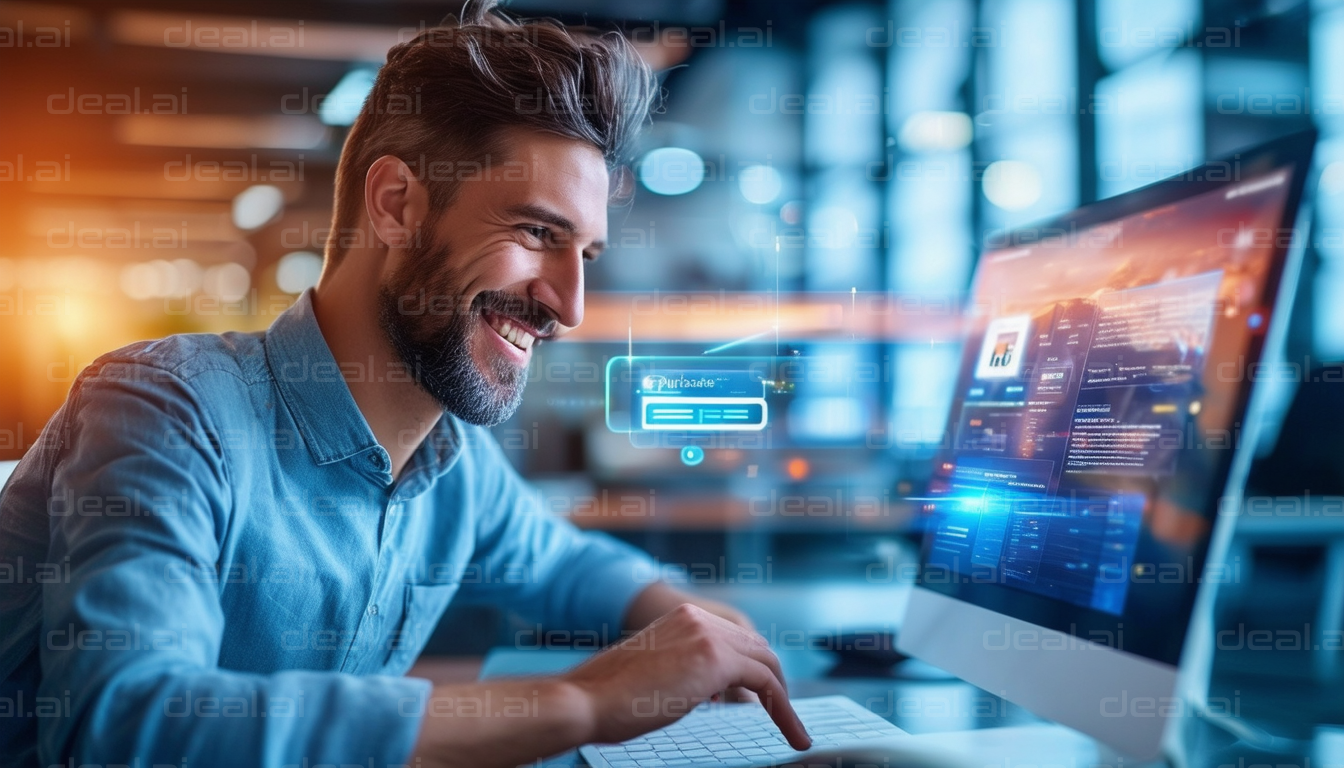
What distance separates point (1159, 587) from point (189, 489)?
85 centimetres

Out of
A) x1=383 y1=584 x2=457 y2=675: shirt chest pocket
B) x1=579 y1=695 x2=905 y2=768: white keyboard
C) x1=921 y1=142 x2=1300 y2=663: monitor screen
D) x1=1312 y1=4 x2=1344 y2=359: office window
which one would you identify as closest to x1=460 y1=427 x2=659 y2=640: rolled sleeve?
x1=383 y1=584 x2=457 y2=675: shirt chest pocket

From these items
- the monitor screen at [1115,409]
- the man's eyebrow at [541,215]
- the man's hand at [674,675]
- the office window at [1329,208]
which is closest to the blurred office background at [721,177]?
the office window at [1329,208]

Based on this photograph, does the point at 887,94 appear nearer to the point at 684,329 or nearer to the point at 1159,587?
the point at 684,329

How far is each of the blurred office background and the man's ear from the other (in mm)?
991

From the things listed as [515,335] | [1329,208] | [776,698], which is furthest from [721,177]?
[776,698]

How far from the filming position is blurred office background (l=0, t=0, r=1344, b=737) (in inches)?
121

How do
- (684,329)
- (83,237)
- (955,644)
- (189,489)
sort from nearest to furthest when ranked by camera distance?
(189,489), (955,644), (684,329), (83,237)

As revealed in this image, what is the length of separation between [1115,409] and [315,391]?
0.86 m

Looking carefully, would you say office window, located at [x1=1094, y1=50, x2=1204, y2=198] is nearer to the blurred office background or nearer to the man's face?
the blurred office background

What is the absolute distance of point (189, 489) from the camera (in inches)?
30.3

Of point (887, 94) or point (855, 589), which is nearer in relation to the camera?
point (855, 589)

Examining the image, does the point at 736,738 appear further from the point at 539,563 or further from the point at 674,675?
the point at 539,563

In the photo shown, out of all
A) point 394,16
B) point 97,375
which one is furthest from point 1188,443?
point 394,16

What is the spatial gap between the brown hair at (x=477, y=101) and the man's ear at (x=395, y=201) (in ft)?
0.05
